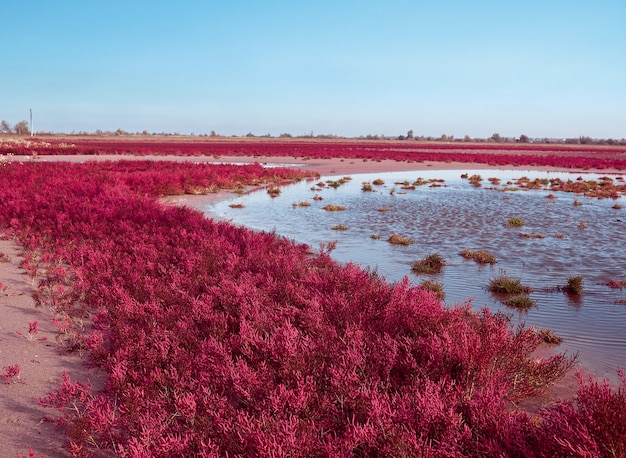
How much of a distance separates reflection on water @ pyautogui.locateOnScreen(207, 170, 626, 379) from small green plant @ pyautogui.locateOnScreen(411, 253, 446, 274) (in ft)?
0.61

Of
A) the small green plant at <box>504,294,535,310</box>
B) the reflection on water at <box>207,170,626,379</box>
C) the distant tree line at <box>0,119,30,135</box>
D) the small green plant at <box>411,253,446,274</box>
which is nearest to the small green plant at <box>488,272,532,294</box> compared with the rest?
the reflection on water at <box>207,170,626,379</box>

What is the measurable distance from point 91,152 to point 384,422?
175ft

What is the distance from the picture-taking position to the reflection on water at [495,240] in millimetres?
6918

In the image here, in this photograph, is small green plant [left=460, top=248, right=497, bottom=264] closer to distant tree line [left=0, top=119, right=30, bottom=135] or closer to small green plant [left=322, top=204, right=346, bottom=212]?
small green plant [left=322, top=204, right=346, bottom=212]

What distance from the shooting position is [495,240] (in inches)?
495

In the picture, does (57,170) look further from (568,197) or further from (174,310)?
(568,197)

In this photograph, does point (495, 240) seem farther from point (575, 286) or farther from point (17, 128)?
point (17, 128)

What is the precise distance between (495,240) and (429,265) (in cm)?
405

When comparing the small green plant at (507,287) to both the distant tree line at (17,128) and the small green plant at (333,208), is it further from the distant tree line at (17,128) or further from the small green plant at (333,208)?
the distant tree line at (17,128)

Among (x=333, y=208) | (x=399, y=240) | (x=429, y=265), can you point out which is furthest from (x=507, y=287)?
(x=333, y=208)

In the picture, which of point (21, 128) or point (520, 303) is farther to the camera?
point (21, 128)

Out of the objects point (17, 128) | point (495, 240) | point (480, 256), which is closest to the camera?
point (480, 256)

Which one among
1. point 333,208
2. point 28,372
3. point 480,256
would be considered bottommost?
point 28,372

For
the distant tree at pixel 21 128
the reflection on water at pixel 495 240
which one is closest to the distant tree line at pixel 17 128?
the distant tree at pixel 21 128
